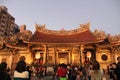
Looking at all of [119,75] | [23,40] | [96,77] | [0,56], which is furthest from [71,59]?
[96,77]

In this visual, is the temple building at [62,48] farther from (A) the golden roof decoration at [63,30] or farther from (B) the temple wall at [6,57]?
(A) the golden roof decoration at [63,30]

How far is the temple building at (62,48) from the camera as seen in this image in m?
22.7

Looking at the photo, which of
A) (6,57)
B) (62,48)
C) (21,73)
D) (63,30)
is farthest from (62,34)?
(21,73)

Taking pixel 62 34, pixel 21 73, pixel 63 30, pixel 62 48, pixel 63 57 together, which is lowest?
pixel 21 73

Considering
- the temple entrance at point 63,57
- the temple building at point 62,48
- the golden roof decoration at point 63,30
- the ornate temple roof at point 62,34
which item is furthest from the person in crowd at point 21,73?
the golden roof decoration at point 63,30

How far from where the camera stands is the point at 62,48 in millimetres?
23422

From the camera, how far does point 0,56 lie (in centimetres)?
2512

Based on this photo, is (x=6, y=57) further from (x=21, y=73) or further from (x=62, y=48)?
(x=21, y=73)

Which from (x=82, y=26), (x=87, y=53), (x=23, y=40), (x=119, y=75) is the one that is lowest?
(x=119, y=75)

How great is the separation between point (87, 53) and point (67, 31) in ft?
15.8

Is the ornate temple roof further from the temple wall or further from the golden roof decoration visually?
the temple wall

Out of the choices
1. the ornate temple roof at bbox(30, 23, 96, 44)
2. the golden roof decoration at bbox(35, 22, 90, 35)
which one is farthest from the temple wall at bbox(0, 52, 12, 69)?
the golden roof decoration at bbox(35, 22, 90, 35)

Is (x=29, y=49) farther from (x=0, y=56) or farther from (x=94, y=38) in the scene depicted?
(x=94, y=38)

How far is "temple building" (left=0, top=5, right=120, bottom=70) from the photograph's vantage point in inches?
895
